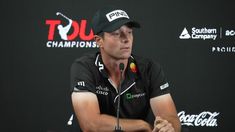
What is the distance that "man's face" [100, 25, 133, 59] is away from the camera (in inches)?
93.7

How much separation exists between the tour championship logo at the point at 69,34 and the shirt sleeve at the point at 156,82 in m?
1.17

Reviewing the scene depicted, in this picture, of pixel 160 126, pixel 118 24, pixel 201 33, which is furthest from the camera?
pixel 201 33

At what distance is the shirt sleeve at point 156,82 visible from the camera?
2.47 metres

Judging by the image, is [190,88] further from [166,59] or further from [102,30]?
[102,30]

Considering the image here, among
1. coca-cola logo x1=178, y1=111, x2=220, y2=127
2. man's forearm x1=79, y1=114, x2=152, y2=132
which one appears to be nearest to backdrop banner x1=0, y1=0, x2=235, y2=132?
coca-cola logo x1=178, y1=111, x2=220, y2=127

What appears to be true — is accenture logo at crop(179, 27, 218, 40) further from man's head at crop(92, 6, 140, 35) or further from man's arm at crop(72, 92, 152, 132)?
man's arm at crop(72, 92, 152, 132)

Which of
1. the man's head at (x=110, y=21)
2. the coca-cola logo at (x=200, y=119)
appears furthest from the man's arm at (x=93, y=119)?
the coca-cola logo at (x=200, y=119)

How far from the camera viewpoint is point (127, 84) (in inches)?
97.4

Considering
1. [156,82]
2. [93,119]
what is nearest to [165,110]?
[156,82]

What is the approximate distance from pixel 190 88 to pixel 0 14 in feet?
5.71

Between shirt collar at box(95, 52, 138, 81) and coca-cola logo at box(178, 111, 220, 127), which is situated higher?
shirt collar at box(95, 52, 138, 81)

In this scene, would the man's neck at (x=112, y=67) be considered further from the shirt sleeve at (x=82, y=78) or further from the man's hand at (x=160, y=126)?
the man's hand at (x=160, y=126)

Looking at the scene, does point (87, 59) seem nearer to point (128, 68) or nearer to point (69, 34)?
point (128, 68)

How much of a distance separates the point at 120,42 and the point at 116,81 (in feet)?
0.79
